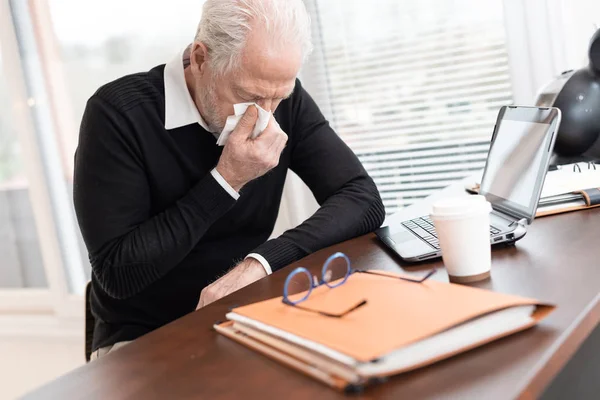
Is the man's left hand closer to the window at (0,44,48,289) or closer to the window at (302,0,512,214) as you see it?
the window at (302,0,512,214)

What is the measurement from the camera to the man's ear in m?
1.48

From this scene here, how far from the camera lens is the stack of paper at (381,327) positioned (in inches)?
25.6

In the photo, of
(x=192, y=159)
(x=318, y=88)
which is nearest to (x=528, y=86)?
(x=318, y=88)

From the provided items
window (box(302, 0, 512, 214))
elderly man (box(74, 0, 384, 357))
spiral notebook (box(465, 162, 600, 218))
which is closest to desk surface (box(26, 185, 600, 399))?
spiral notebook (box(465, 162, 600, 218))

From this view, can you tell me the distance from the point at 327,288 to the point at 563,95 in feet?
3.02

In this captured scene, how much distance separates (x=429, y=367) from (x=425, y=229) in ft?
1.94

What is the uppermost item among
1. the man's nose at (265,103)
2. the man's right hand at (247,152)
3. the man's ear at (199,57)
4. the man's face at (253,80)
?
the man's ear at (199,57)

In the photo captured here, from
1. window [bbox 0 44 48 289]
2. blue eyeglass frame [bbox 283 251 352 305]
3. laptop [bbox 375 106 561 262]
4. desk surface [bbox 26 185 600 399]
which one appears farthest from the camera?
window [bbox 0 44 48 289]

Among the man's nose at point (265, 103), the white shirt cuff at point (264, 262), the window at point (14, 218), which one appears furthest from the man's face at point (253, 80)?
the window at point (14, 218)

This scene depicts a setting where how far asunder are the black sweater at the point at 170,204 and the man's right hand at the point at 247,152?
0.13ft

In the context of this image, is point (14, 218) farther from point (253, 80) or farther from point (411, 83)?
point (253, 80)

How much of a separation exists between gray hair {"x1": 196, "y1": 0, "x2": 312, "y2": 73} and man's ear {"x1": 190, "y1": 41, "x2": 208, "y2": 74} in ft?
0.11

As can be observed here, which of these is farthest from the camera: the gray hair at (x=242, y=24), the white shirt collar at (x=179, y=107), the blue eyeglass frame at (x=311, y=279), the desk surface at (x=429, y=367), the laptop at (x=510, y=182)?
the white shirt collar at (x=179, y=107)

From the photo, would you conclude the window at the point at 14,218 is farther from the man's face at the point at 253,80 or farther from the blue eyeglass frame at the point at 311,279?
the blue eyeglass frame at the point at 311,279
